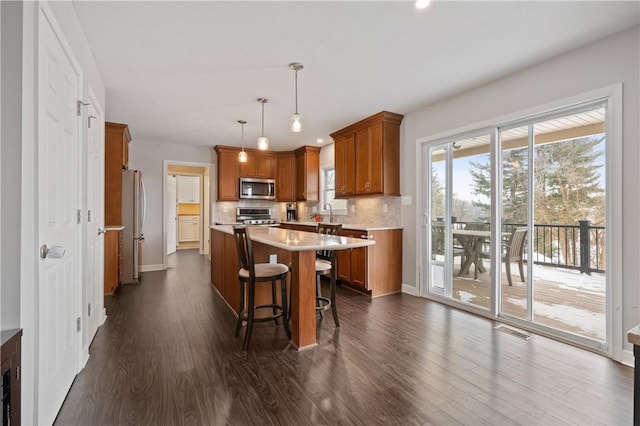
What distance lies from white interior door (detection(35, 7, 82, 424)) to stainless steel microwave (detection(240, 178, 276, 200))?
14.0ft

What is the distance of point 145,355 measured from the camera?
2.30 m

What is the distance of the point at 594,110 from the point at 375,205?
2.76 m

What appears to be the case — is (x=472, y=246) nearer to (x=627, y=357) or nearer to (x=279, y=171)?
(x=627, y=357)

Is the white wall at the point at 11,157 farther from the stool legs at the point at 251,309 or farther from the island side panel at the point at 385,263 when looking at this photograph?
the island side panel at the point at 385,263

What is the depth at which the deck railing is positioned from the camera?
2506mm

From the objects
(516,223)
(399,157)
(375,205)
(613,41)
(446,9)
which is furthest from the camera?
(375,205)

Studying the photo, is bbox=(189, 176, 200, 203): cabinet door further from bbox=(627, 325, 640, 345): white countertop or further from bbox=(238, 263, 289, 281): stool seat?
bbox=(627, 325, 640, 345): white countertop

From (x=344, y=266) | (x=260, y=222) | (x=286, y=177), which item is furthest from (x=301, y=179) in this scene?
(x=344, y=266)

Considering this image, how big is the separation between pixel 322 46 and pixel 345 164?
249 centimetres

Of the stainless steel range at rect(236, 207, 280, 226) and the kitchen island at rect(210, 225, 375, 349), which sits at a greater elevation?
the stainless steel range at rect(236, 207, 280, 226)

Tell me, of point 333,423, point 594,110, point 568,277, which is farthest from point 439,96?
point 333,423

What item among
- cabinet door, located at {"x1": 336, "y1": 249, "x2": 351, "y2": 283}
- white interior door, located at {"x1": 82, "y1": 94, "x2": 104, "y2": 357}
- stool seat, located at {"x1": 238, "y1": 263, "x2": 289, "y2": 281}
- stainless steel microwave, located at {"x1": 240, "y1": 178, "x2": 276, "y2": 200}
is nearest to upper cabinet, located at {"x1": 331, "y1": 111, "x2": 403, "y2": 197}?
cabinet door, located at {"x1": 336, "y1": 249, "x2": 351, "y2": 283}

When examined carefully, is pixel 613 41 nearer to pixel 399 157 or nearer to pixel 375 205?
pixel 399 157

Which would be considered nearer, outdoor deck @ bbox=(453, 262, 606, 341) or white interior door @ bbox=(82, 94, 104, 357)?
white interior door @ bbox=(82, 94, 104, 357)
